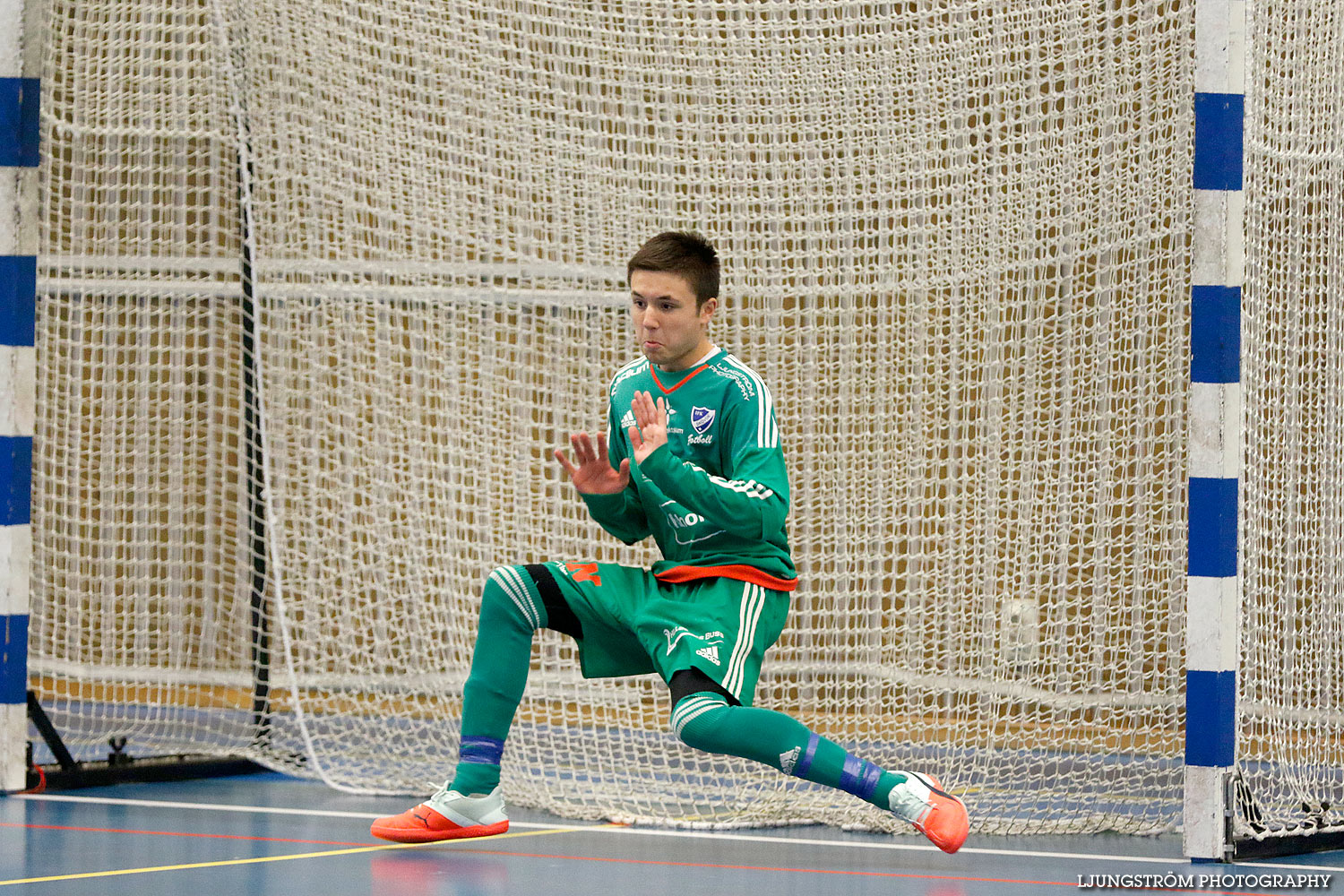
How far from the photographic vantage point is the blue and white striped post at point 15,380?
4.96 m

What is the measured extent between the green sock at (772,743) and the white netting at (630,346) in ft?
3.57

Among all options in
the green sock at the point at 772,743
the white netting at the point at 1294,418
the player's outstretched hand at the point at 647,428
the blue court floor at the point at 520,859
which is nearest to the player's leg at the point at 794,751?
the green sock at the point at 772,743

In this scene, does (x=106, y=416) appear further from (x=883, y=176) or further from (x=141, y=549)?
(x=883, y=176)

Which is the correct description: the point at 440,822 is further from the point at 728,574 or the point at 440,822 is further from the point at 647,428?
the point at 647,428

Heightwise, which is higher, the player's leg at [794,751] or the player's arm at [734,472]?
the player's arm at [734,472]

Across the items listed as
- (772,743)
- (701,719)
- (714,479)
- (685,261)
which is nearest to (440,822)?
(701,719)

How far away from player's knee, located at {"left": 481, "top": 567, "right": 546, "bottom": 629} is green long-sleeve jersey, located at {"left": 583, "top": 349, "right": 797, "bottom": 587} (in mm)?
235

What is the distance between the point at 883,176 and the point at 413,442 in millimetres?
1741

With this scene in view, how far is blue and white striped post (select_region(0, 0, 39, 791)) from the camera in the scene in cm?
496

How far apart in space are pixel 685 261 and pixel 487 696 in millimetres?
1066

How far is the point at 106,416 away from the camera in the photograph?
592cm

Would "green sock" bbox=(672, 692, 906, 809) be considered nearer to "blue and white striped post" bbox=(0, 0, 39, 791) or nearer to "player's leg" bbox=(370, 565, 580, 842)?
"player's leg" bbox=(370, 565, 580, 842)

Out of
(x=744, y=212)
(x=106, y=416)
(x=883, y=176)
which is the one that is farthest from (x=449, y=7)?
(x=106, y=416)

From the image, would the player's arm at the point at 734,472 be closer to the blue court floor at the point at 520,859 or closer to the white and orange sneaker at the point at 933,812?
the white and orange sneaker at the point at 933,812
